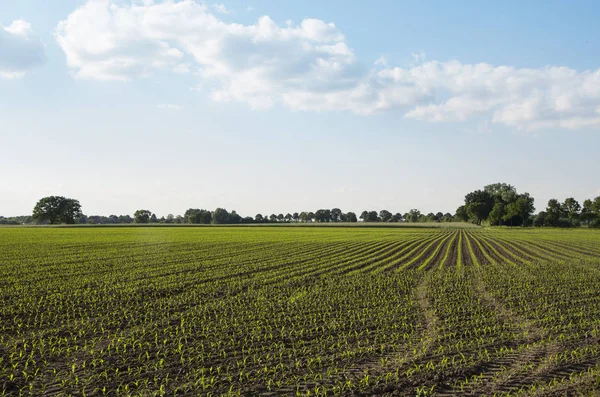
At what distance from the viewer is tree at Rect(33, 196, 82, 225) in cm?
14800

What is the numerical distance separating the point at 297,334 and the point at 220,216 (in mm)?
181642

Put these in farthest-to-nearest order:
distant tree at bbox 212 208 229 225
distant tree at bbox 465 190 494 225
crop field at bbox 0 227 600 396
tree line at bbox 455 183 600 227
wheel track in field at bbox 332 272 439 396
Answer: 1. distant tree at bbox 212 208 229 225
2. distant tree at bbox 465 190 494 225
3. tree line at bbox 455 183 600 227
4. crop field at bbox 0 227 600 396
5. wheel track in field at bbox 332 272 439 396

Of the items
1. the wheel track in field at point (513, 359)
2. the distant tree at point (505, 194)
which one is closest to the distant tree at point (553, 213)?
the distant tree at point (505, 194)

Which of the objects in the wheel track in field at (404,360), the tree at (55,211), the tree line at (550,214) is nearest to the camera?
the wheel track in field at (404,360)

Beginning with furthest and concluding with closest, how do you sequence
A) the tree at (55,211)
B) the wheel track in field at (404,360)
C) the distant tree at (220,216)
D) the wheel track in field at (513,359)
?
the distant tree at (220,216) → the tree at (55,211) → the wheel track in field at (513,359) → the wheel track in field at (404,360)

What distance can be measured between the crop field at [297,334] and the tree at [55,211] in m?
→ 141

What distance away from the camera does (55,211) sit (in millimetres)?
149250

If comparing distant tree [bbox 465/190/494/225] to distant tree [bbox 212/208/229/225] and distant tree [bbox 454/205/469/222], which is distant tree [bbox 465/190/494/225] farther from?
distant tree [bbox 212/208/229/225]

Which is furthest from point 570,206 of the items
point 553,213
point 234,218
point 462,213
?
point 234,218

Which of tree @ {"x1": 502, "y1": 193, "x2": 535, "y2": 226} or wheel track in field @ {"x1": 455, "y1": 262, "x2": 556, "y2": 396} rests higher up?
tree @ {"x1": 502, "y1": 193, "x2": 535, "y2": 226}

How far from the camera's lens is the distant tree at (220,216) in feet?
622

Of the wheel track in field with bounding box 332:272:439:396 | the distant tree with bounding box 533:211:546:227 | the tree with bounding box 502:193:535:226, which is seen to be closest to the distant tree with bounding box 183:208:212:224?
the tree with bounding box 502:193:535:226

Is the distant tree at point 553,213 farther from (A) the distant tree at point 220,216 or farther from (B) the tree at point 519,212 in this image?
(A) the distant tree at point 220,216

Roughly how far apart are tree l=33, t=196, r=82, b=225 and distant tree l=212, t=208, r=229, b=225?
56.2m
